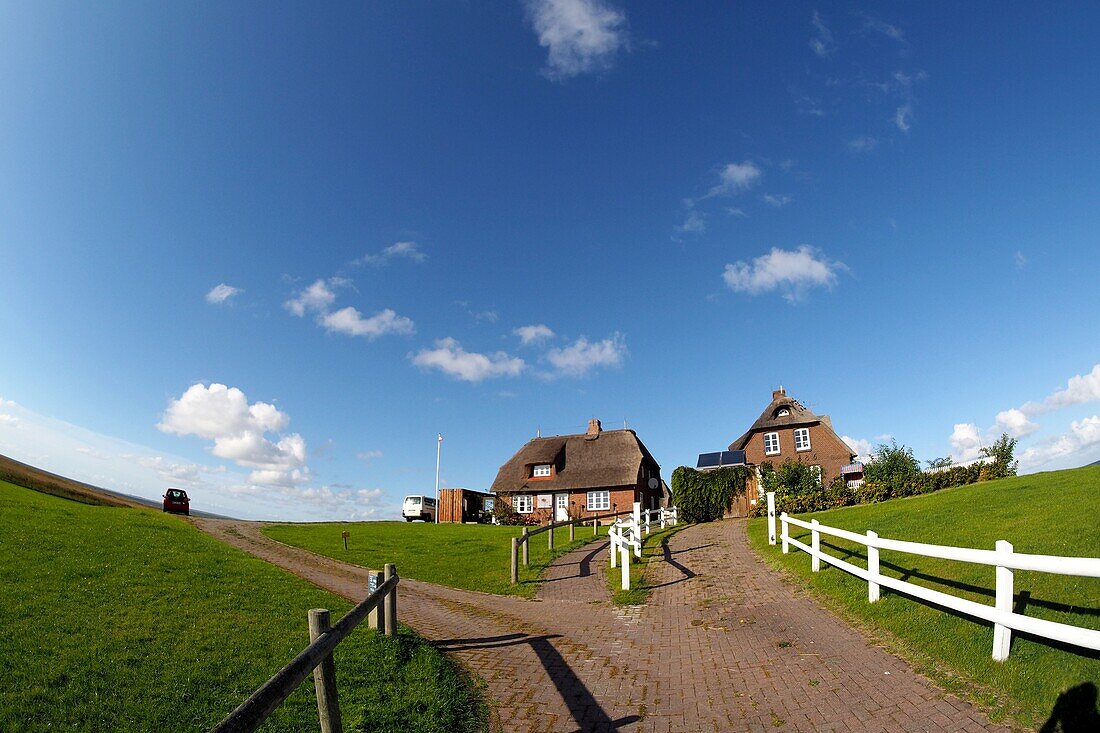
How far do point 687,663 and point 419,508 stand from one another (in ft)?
148

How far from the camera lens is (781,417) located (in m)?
43.1

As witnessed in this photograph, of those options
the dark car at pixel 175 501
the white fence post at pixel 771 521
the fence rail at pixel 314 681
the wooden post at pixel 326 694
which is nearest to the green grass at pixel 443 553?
the white fence post at pixel 771 521

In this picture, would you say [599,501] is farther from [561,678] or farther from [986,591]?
[561,678]

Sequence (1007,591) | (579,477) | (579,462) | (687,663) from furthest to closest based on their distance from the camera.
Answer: (579,462)
(579,477)
(687,663)
(1007,591)

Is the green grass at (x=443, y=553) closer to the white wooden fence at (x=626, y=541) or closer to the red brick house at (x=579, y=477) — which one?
the white wooden fence at (x=626, y=541)

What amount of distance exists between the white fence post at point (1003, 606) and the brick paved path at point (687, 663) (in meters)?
0.83

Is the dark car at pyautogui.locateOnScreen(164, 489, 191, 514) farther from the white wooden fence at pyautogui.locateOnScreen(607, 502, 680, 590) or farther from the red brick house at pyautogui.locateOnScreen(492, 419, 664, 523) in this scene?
the white wooden fence at pyautogui.locateOnScreen(607, 502, 680, 590)

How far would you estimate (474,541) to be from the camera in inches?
1024

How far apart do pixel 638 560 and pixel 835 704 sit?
11753mm

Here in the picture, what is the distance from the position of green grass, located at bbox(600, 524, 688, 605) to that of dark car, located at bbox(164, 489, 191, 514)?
34.2 m

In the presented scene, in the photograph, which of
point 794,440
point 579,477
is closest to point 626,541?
point 794,440

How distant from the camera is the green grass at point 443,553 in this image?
16.2 metres

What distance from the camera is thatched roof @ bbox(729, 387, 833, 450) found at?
137 feet

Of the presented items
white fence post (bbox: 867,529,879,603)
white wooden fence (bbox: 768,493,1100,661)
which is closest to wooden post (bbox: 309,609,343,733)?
white wooden fence (bbox: 768,493,1100,661)
